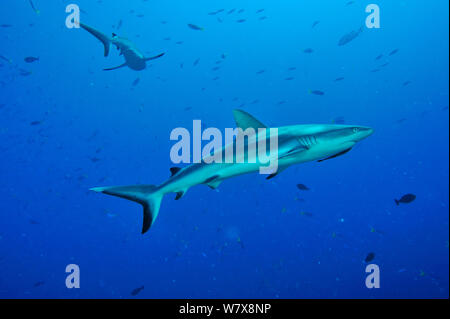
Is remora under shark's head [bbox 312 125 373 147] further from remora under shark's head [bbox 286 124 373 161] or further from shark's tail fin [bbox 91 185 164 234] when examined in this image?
shark's tail fin [bbox 91 185 164 234]

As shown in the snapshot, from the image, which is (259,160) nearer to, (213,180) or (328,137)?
(213,180)

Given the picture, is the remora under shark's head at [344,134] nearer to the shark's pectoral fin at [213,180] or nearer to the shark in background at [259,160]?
the shark in background at [259,160]

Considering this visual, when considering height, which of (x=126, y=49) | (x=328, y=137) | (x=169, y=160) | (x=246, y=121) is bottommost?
(x=328, y=137)

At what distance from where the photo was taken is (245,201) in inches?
1153

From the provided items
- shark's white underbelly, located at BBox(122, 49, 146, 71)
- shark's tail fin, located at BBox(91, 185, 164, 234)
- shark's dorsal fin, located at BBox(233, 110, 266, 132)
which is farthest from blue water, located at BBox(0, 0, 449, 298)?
shark's tail fin, located at BBox(91, 185, 164, 234)

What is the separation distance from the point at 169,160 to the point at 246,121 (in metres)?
20.6

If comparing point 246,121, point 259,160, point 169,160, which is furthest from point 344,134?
point 169,160

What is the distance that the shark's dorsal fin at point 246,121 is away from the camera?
14.4ft

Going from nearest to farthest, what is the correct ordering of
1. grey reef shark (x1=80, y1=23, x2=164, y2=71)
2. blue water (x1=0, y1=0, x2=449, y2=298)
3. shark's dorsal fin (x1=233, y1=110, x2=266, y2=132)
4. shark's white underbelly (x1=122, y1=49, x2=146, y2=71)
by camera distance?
1. shark's dorsal fin (x1=233, y1=110, x2=266, y2=132)
2. grey reef shark (x1=80, y1=23, x2=164, y2=71)
3. shark's white underbelly (x1=122, y1=49, x2=146, y2=71)
4. blue water (x1=0, y1=0, x2=449, y2=298)

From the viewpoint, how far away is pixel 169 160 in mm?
24469

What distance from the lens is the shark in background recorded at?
3898 millimetres

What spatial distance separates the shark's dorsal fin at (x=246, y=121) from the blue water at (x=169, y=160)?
6.52 meters
